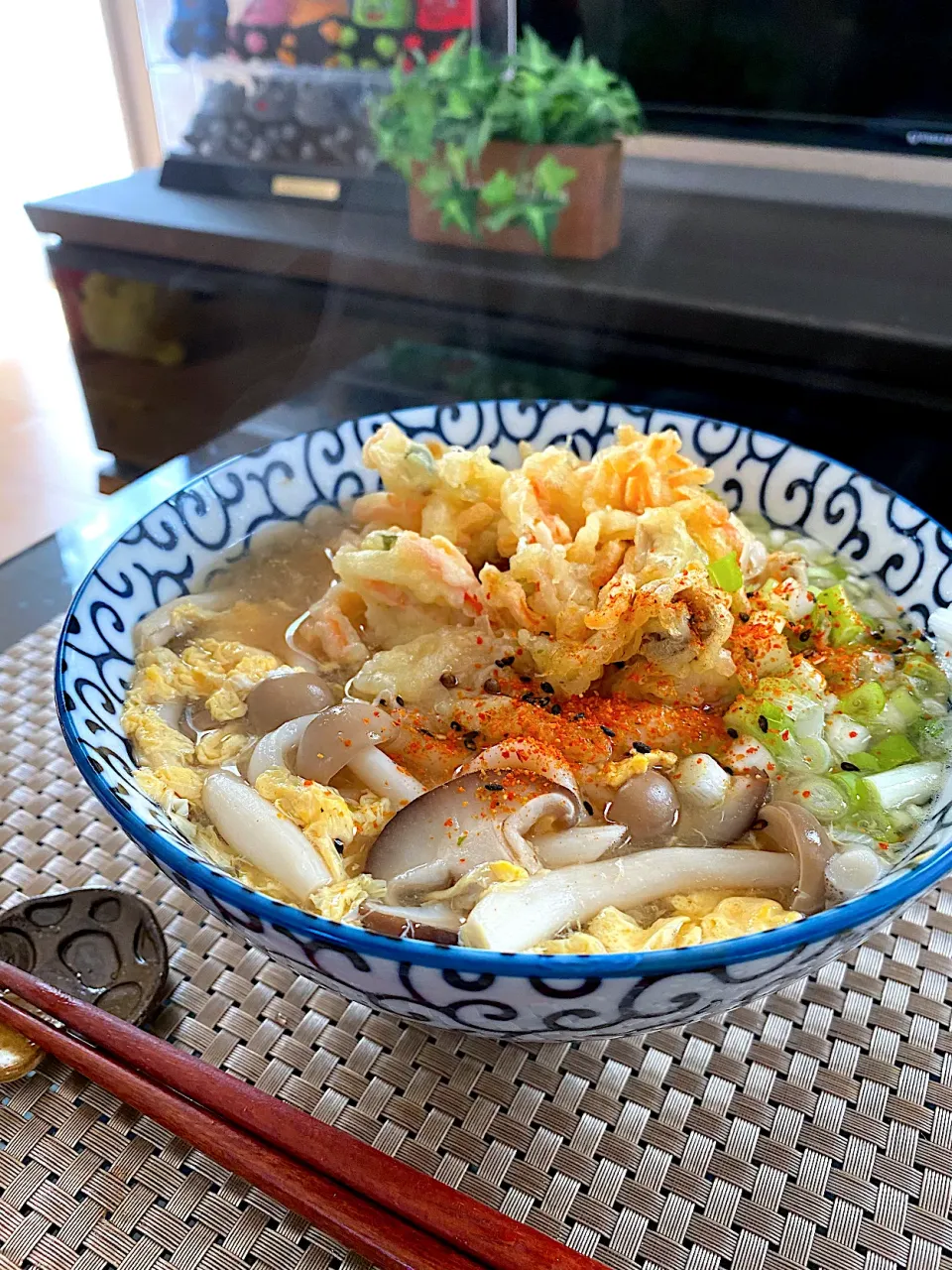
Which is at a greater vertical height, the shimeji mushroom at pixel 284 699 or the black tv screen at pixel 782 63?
the black tv screen at pixel 782 63

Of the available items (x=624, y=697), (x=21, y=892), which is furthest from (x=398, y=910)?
(x=21, y=892)

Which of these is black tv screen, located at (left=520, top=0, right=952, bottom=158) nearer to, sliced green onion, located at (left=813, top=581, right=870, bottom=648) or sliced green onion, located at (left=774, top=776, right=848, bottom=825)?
sliced green onion, located at (left=813, top=581, right=870, bottom=648)

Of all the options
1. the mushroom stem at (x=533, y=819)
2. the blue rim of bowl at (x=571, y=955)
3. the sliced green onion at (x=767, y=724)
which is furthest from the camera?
the sliced green onion at (x=767, y=724)

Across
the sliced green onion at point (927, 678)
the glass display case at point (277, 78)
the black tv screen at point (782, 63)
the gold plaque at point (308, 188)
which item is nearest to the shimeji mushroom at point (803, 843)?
the sliced green onion at point (927, 678)

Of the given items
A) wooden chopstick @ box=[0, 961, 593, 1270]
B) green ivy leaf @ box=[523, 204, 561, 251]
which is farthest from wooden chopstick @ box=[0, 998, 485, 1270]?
green ivy leaf @ box=[523, 204, 561, 251]

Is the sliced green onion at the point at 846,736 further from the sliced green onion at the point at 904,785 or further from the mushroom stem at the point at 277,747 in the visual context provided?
the mushroom stem at the point at 277,747

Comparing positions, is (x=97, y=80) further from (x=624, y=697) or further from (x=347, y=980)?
(x=347, y=980)
